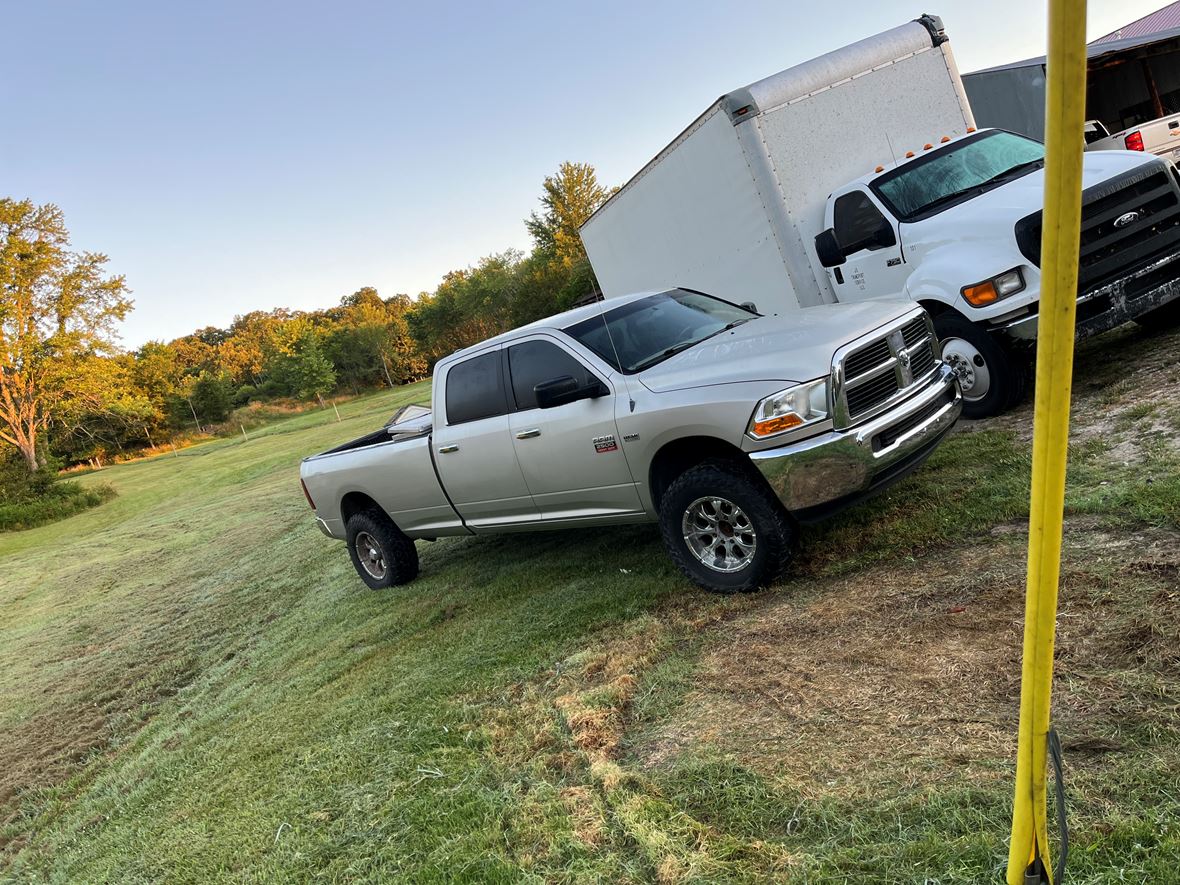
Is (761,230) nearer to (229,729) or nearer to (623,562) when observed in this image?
(623,562)

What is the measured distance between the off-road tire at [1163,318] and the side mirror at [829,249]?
265 centimetres

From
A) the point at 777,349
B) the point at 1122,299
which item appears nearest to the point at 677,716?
the point at 777,349

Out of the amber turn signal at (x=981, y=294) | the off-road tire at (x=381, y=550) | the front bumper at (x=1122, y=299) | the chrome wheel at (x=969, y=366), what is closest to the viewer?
the front bumper at (x=1122, y=299)

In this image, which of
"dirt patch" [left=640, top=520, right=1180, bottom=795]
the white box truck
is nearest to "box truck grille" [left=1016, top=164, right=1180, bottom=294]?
the white box truck

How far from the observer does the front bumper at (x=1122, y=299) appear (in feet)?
18.9

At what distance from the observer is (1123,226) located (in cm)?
588

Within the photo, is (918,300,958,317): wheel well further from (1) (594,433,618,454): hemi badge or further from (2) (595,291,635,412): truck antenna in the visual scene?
(1) (594,433,618,454): hemi badge

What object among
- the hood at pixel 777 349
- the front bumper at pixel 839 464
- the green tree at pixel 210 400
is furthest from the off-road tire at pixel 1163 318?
the green tree at pixel 210 400

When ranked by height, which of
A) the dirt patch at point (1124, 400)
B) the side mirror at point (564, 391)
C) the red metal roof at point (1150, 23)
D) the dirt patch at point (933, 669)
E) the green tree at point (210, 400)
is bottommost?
the dirt patch at point (933, 669)

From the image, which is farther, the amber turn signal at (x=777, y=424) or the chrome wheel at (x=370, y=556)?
the chrome wheel at (x=370, y=556)

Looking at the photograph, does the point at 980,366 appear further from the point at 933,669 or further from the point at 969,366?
the point at 933,669

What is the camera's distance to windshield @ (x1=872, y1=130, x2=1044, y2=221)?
684cm

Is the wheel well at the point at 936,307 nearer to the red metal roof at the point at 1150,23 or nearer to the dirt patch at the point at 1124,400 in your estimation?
the dirt patch at the point at 1124,400

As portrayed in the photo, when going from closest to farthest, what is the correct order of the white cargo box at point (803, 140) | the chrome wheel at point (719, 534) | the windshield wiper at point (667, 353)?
the chrome wheel at point (719, 534) < the windshield wiper at point (667, 353) < the white cargo box at point (803, 140)
